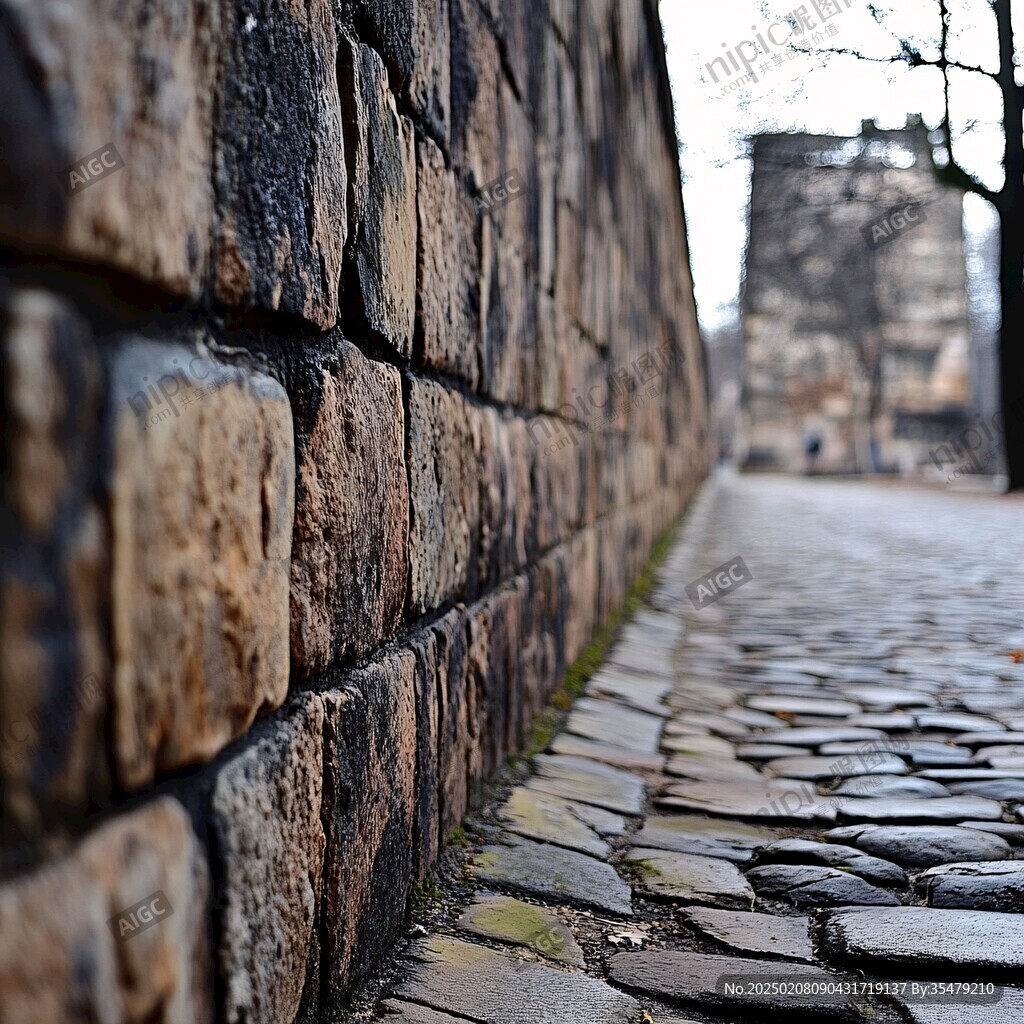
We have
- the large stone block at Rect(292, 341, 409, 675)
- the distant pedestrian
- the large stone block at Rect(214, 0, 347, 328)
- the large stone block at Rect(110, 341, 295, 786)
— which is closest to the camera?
the large stone block at Rect(110, 341, 295, 786)

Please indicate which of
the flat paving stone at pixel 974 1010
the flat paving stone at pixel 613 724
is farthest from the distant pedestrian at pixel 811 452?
the flat paving stone at pixel 974 1010

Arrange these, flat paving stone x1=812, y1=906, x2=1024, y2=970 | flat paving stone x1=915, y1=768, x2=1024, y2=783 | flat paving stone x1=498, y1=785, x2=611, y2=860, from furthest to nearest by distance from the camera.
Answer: flat paving stone x1=915, y1=768, x2=1024, y2=783 → flat paving stone x1=498, y1=785, x2=611, y2=860 → flat paving stone x1=812, y1=906, x2=1024, y2=970

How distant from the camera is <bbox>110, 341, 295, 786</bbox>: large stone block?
833mm

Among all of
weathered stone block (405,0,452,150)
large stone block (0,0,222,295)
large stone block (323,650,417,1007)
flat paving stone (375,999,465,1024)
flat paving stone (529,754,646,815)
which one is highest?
weathered stone block (405,0,452,150)

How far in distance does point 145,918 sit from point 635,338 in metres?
5.21

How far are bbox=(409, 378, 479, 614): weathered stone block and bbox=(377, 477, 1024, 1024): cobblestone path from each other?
1.60 feet

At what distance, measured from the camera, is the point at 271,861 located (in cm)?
112

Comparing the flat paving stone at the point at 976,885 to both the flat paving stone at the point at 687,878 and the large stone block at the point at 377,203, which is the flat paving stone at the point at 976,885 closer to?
the flat paving stone at the point at 687,878

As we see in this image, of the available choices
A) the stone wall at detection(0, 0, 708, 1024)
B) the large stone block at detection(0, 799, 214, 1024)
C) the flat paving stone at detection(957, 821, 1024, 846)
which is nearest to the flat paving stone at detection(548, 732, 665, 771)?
the stone wall at detection(0, 0, 708, 1024)

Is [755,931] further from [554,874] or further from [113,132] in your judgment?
[113,132]

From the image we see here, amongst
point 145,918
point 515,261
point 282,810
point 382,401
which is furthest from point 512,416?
point 145,918

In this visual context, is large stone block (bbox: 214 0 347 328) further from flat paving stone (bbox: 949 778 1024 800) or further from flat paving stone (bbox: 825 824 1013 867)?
flat paving stone (bbox: 949 778 1024 800)

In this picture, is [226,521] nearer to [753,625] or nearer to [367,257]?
[367,257]

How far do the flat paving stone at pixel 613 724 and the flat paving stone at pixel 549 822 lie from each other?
587 mm
